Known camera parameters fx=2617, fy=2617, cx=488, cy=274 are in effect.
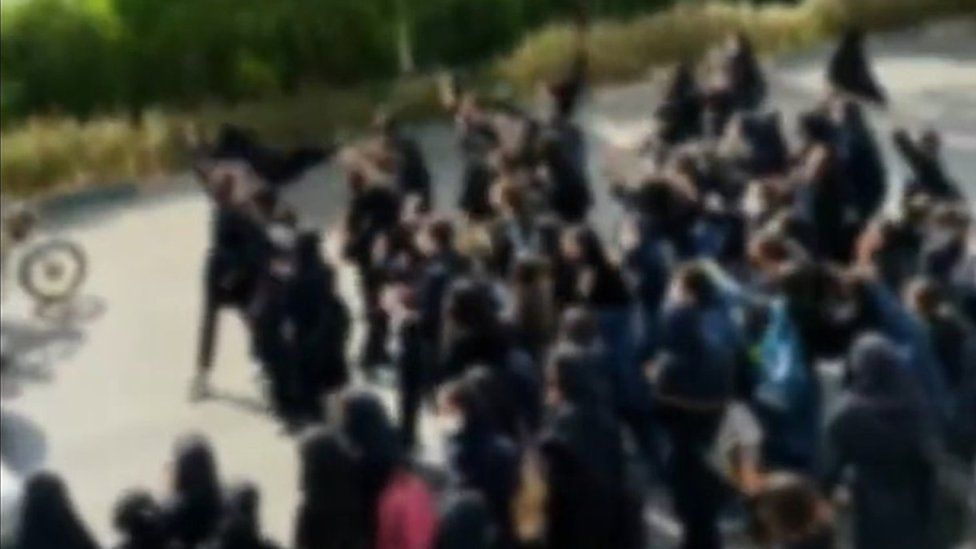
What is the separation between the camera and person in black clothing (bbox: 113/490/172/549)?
10719 millimetres

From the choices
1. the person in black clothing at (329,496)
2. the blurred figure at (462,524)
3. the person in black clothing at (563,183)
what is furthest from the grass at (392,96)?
the blurred figure at (462,524)

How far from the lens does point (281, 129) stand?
24.8 metres

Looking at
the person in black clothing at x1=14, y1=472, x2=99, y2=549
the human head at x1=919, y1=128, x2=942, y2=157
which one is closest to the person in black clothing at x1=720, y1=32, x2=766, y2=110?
the human head at x1=919, y1=128, x2=942, y2=157

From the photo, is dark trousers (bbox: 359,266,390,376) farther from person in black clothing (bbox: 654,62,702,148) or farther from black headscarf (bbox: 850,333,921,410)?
black headscarf (bbox: 850,333,921,410)

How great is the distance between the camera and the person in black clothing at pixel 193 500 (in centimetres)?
1085

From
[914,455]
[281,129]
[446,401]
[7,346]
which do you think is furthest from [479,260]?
[281,129]

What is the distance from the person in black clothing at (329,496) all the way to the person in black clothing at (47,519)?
953 millimetres

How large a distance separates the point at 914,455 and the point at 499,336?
252 centimetres

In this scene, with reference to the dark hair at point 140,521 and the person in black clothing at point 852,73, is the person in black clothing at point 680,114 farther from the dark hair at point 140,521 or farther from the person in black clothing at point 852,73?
the dark hair at point 140,521

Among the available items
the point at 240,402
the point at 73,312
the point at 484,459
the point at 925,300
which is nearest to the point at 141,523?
the point at 484,459

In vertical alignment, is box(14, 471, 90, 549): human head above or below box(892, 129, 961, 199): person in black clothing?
above

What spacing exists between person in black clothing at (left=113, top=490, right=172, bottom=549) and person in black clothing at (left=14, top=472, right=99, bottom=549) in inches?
7.5

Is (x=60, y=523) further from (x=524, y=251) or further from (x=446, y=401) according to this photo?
(x=524, y=251)

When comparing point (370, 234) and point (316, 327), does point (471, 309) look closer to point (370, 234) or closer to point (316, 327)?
point (316, 327)
